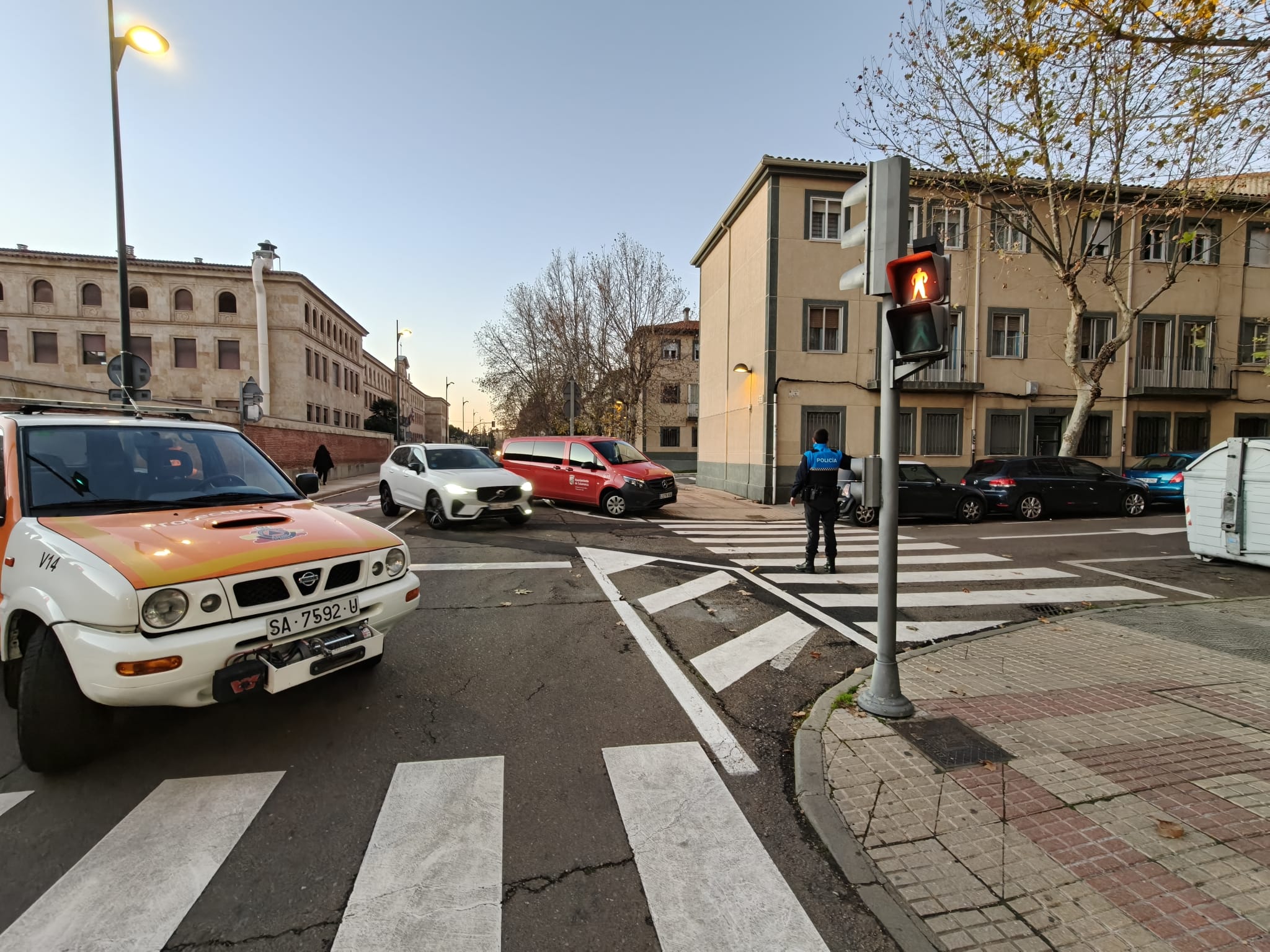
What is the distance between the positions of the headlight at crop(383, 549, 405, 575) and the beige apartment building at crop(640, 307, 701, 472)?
38.8m

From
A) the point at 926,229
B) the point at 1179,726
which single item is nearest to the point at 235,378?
the point at 926,229

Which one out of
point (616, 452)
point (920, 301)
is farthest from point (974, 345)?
point (920, 301)

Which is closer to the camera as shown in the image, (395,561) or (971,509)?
(395,561)

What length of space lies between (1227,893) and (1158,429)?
25177 millimetres

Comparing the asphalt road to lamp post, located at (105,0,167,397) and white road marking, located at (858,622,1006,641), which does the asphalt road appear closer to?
white road marking, located at (858,622,1006,641)

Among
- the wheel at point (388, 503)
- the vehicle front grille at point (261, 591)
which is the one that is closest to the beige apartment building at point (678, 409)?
the wheel at point (388, 503)

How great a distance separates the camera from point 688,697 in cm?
428

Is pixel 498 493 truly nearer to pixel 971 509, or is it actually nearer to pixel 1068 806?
pixel 1068 806

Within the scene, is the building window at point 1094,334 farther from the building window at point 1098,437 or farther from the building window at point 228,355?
the building window at point 228,355

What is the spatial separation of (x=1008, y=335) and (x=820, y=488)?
16.3 metres

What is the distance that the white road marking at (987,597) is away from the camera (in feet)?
22.7

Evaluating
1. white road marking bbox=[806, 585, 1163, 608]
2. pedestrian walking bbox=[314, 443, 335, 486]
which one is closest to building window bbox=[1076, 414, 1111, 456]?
white road marking bbox=[806, 585, 1163, 608]

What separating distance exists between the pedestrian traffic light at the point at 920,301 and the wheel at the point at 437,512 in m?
9.50

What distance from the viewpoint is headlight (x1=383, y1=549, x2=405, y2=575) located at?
4.06m
